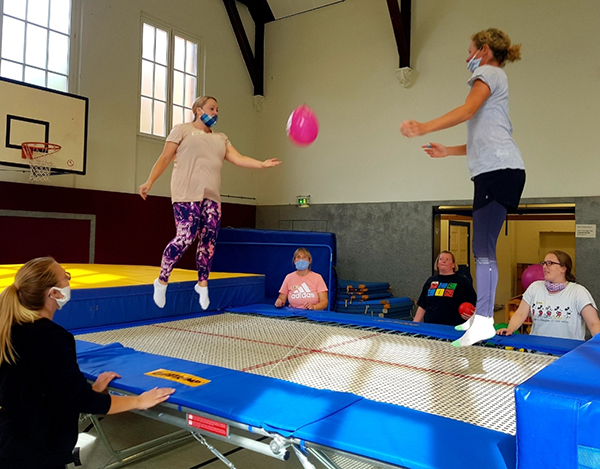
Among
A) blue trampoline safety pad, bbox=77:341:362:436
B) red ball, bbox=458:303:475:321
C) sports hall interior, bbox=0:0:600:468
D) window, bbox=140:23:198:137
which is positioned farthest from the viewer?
window, bbox=140:23:198:137

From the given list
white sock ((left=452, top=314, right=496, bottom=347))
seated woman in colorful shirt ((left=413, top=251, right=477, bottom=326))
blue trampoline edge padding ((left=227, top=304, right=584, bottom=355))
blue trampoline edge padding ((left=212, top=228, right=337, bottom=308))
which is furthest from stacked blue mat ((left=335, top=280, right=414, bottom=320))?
white sock ((left=452, top=314, right=496, bottom=347))

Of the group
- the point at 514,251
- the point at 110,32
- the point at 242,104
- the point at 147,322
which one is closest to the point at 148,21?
the point at 110,32

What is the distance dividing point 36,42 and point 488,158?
5964mm

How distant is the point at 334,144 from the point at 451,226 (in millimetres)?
2559

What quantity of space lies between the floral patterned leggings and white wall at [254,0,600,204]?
15.1 ft

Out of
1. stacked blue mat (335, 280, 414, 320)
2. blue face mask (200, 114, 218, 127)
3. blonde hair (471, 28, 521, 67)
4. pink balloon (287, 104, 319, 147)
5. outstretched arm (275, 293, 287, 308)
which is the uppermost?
blonde hair (471, 28, 521, 67)

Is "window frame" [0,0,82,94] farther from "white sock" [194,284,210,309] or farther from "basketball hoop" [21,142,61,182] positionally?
"white sock" [194,284,210,309]

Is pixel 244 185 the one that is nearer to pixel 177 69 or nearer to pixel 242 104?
pixel 242 104

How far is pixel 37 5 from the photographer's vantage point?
6.09 meters

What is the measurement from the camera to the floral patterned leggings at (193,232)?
10.5 ft

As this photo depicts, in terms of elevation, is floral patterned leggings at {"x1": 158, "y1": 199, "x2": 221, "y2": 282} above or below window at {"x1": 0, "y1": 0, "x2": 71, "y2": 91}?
below

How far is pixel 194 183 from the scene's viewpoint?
3.21 meters

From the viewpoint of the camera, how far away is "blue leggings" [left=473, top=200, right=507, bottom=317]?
2.14 m

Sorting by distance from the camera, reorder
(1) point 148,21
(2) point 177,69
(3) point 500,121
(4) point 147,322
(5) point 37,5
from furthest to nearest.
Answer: (2) point 177,69 → (1) point 148,21 → (5) point 37,5 → (4) point 147,322 → (3) point 500,121
